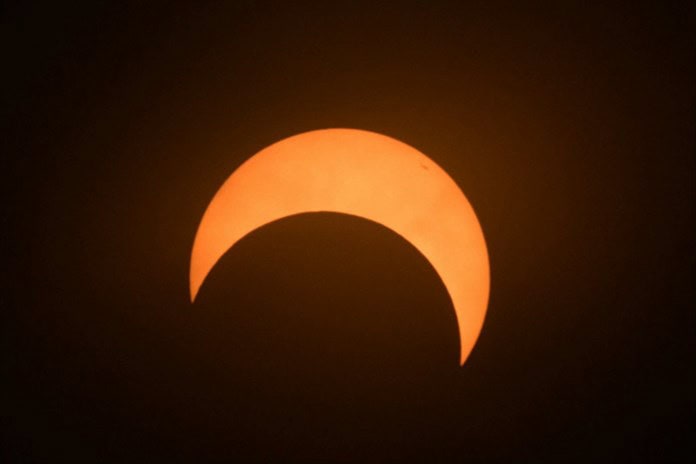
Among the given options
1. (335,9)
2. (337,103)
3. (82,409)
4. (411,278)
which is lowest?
(82,409)

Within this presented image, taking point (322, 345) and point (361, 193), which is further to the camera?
point (322, 345)

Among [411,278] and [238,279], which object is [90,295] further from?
[411,278]

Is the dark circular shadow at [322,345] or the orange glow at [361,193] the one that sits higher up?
the orange glow at [361,193]

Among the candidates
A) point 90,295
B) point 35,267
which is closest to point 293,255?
point 90,295

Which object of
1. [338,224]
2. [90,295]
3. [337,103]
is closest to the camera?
[338,224]

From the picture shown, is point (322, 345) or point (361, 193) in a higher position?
point (361, 193)

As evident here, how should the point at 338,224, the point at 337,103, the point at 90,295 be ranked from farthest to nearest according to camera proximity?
the point at 90,295, the point at 337,103, the point at 338,224

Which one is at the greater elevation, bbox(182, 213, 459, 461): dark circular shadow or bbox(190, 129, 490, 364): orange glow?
bbox(190, 129, 490, 364): orange glow

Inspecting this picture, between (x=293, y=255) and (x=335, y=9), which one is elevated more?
(x=335, y=9)
